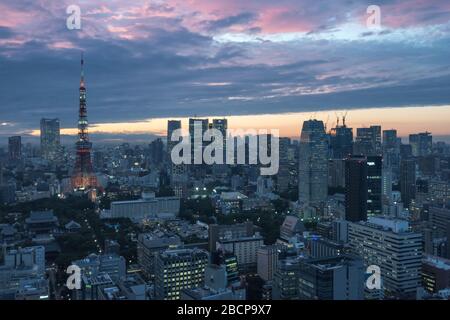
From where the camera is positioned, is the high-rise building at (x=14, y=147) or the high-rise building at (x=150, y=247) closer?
the high-rise building at (x=150, y=247)

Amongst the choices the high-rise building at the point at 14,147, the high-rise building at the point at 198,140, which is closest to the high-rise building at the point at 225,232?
the high-rise building at the point at 198,140

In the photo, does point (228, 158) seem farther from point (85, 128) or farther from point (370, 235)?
point (370, 235)

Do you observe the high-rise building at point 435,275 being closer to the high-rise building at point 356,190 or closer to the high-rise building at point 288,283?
the high-rise building at point 288,283

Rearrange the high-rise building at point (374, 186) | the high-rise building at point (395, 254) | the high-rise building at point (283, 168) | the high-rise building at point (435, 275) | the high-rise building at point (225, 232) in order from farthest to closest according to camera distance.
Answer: the high-rise building at point (283, 168), the high-rise building at point (374, 186), the high-rise building at point (225, 232), the high-rise building at point (395, 254), the high-rise building at point (435, 275)

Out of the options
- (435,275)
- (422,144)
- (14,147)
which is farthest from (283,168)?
(14,147)

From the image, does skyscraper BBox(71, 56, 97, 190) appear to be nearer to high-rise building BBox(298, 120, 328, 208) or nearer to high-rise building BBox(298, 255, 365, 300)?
high-rise building BBox(298, 120, 328, 208)

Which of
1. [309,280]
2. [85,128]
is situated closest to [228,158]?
[85,128]

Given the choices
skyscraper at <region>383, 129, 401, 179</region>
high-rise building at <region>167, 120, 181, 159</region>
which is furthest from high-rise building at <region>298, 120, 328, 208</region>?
high-rise building at <region>167, 120, 181, 159</region>
